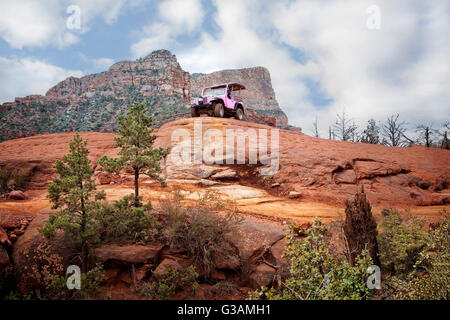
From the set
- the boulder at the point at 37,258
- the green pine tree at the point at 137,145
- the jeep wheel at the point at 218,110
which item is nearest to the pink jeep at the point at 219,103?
the jeep wheel at the point at 218,110

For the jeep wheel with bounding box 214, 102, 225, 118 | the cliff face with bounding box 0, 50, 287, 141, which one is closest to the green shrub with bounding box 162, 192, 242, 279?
the jeep wheel with bounding box 214, 102, 225, 118

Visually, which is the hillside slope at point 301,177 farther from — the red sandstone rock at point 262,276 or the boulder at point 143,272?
the boulder at point 143,272

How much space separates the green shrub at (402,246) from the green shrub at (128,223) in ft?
16.5

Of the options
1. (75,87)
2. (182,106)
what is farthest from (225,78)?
(182,106)

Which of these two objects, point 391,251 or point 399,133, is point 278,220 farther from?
point 399,133

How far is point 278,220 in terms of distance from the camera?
265 inches

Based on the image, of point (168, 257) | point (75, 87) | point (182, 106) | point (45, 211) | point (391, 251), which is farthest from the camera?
point (75, 87)

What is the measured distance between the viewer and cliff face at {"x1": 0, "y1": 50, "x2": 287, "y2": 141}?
126ft

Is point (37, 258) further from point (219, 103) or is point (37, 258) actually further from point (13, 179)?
point (219, 103)

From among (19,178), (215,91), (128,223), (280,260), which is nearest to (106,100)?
(215,91)

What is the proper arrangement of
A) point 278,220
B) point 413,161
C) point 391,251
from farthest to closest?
point 413,161 → point 278,220 → point 391,251

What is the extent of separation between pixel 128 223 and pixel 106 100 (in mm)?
49290

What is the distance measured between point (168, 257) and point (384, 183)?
9.76 meters

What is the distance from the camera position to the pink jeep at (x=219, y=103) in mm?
14570
